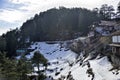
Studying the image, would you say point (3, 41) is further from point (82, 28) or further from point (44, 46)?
point (82, 28)

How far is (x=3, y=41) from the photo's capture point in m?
125

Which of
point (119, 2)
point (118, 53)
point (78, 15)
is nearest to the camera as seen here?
point (118, 53)

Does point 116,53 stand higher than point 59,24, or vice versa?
point 59,24

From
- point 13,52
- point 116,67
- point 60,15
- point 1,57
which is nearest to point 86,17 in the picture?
point 60,15

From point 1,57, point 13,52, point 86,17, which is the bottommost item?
point 13,52

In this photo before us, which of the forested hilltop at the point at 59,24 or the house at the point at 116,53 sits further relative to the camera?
the forested hilltop at the point at 59,24

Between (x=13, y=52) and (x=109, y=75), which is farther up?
(x=109, y=75)

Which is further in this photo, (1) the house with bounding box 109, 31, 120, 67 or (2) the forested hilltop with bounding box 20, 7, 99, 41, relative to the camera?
(2) the forested hilltop with bounding box 20, 7, 99, 41

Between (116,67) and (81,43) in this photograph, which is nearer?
(116,67)

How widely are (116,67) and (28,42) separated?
353ft

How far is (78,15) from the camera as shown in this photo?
145 meters

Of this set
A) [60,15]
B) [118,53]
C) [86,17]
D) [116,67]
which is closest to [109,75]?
[116,67]

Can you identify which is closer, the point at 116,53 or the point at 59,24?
the point at 116,53

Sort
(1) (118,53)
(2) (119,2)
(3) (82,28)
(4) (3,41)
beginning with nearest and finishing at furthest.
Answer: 1. (1) (118,53)
2. (2) (119,2)
3. (4) (3,41)
4. (3) (82,28)
